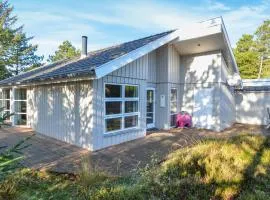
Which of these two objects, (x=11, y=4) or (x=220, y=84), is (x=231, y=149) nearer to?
(x=220, y=84)

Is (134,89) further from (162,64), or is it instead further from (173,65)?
(173,65)

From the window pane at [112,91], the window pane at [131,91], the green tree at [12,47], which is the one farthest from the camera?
the green tree at [12,47]

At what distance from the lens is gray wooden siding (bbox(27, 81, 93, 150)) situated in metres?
7.90

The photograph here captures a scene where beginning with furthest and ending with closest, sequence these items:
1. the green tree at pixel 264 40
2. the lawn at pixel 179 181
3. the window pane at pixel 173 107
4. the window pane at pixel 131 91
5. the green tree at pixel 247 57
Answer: the green tree at pixel 264 40, the green tree at pixel 247 57, the window pane at pixel 173 107, the window pane at pixel 131 91, the lawn at pixel 179 181

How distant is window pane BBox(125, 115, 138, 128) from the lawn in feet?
12.7

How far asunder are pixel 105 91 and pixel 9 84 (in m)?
8.01

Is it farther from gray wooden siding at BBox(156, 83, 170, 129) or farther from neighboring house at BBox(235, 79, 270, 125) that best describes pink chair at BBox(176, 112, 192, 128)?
neighboring house at BBox(235, 79, 270, 125)

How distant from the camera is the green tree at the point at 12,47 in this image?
86.2ft

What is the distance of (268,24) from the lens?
36.9 metres

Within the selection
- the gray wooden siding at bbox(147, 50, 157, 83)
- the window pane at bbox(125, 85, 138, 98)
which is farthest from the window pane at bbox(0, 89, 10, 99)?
the window pane at bbox(125, 85, 138, 98)

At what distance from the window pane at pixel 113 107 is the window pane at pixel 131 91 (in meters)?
0.65

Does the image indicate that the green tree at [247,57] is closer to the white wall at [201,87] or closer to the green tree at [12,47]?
the white wall at [201,87]

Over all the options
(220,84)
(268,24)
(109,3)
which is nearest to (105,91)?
(220,84)

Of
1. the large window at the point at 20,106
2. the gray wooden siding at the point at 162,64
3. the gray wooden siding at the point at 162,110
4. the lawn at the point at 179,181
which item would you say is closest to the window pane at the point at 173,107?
the gray wooden siding at the point at 162,110
